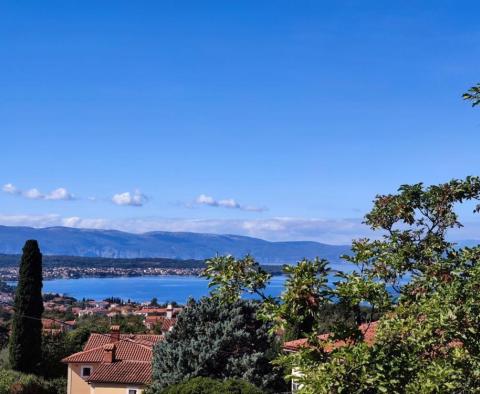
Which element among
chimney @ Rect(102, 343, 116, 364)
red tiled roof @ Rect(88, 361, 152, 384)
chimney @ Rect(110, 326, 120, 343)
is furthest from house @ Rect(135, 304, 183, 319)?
red tiled roof @ Rect(88, 361, 152, 384)

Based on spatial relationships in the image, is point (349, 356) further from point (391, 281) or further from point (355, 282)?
point (391, 281)

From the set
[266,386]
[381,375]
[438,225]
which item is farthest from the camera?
[266,386]

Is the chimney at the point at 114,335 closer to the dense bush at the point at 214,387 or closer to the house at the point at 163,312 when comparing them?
the dense bush at the point at 214,387

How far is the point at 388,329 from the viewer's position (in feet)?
20.5

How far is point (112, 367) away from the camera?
35.4 meters

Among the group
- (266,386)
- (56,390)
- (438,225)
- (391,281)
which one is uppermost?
(438,225)

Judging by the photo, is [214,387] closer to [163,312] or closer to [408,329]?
[408,329]

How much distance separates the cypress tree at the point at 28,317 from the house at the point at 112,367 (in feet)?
9.79

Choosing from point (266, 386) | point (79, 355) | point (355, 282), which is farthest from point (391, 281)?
point (79, 355)

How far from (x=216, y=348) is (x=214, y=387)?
142 inches

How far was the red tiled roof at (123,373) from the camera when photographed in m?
34.2

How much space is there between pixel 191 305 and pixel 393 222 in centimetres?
1720

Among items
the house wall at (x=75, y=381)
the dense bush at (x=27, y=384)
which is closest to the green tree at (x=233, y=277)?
the dense bush at (x=27, y=384)

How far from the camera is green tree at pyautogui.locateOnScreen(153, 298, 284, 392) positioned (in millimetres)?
23966
